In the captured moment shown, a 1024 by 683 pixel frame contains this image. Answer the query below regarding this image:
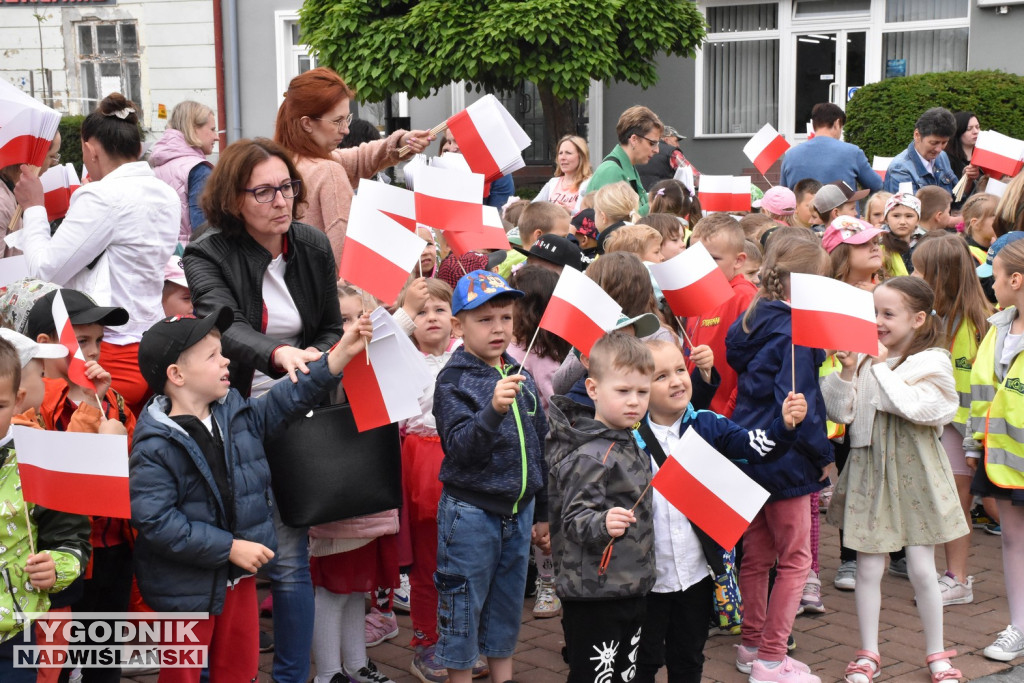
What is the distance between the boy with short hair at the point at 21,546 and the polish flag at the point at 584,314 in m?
1.73

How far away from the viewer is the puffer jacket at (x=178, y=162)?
23.7 ft

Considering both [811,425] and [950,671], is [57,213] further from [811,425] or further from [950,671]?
[950,671]

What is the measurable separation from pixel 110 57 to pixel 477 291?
58.0ft

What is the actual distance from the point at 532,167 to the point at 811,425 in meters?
14.3

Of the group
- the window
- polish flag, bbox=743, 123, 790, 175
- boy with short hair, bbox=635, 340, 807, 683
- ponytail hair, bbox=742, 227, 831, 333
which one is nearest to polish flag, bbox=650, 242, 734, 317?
ponytail hair, bbox=742, 227, 831, 333

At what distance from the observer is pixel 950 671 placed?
4.60 meters

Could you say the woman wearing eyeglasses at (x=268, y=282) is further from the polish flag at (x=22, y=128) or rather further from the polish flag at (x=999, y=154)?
Result: the polish flag at (x=999, y=154)

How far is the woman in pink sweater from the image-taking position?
475 centimetres

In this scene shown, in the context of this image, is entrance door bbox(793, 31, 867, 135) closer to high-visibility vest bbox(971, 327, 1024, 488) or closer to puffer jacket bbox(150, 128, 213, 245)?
puffer jacket bbox(150, 128, 213, 245)

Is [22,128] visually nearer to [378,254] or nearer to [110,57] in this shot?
[378,254]

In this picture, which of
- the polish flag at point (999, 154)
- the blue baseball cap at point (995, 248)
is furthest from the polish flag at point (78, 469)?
the polish flag at point (999, 154)

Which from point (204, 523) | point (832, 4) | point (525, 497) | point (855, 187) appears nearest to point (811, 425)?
point (525, 497)

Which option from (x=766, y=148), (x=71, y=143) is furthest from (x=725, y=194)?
(x=71, y=143)

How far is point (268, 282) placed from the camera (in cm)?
403
